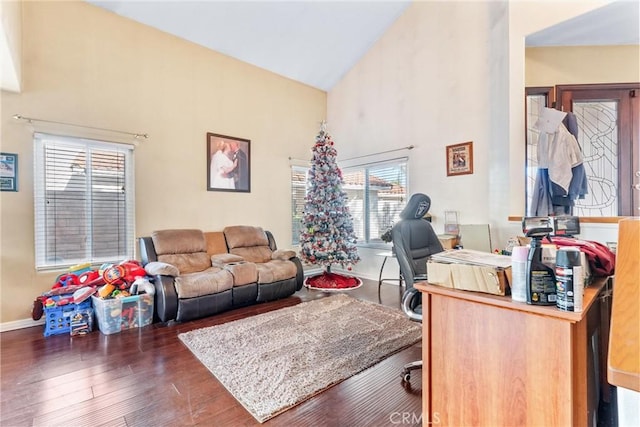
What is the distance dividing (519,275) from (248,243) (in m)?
3.72

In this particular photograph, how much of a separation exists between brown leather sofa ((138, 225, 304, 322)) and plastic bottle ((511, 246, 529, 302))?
9.61ft

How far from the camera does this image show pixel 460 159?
12.7ft

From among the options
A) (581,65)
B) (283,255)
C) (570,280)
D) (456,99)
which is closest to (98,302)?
(283,255)

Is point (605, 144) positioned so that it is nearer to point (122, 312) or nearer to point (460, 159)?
point (460, 159)

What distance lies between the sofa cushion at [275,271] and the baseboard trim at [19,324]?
89.5 inches

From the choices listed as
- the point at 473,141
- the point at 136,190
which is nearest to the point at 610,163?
the point at 473,141

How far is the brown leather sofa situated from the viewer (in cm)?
307

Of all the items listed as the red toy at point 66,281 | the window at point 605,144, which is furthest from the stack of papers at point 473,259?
the red toy at point 66,281

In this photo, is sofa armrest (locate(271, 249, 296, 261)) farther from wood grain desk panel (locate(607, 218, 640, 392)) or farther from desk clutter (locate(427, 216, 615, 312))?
wood grain desk panel (locate(607, 218, 640, 392))

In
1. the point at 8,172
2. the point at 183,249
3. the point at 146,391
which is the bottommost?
the point at 146,391

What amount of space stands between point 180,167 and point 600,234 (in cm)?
471

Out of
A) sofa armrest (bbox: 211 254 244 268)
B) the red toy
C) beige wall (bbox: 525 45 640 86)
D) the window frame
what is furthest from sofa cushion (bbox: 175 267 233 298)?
beige wall (bbox: 525 45 640 86)

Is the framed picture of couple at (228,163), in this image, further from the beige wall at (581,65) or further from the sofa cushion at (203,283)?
the beige wall at (581,65)

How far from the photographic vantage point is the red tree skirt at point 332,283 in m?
4.37
